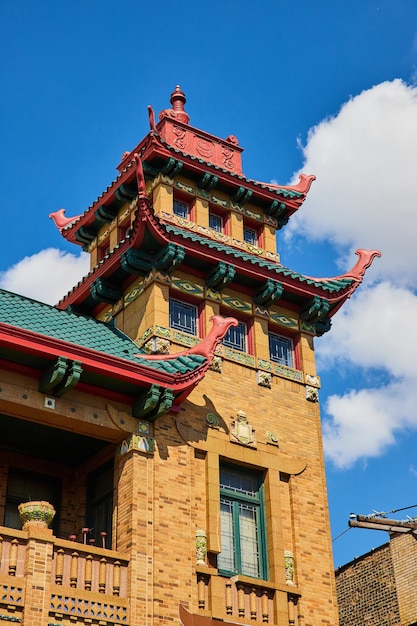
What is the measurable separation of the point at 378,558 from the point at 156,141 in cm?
1790

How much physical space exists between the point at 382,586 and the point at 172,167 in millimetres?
17595

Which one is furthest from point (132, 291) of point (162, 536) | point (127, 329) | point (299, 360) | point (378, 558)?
point (378, 558)

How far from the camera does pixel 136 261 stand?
25.2m

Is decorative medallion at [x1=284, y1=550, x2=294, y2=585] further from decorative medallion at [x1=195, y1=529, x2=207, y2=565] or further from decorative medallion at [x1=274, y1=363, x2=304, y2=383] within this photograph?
decorative medallion at [x1=274, y1=363, x2=304, y2=383]

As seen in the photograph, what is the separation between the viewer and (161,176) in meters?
28.2

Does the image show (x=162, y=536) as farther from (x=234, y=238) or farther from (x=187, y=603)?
(x=234, y=238)

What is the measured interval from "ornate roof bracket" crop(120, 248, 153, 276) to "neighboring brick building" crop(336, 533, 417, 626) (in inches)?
627

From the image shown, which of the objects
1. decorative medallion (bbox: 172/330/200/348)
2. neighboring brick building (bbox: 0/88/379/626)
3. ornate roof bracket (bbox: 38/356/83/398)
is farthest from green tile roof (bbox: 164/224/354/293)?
ornate roof bracket (bbox: 38/356/83/398)

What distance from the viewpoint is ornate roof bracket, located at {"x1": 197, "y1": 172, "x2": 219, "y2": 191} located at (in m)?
28.6

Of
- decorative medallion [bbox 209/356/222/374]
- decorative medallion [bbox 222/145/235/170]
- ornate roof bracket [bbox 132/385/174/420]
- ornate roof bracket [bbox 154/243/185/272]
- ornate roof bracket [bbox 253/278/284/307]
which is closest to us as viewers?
ornate roof bracket [bbox 132/385/174/420]

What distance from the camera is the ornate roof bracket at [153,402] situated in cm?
2183

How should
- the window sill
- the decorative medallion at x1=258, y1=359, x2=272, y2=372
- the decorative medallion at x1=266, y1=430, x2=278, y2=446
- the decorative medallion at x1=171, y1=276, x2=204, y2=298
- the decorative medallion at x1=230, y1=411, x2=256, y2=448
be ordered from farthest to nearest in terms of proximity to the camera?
1. the decorative medallion at x1=258, y1=359, x2=272, y2=372
2. the decorative medallion at x1=171, y1=276, x2=204, y2=298
3. the decorative medallion at x1=266, y1=430, x2=278, y2=446
4. the decorative medallion at x1=230, y1=411, x2=256, y2=448
5. the window sill

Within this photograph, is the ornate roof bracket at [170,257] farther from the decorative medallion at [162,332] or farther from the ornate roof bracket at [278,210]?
the ornate roof bracket at [278,210]

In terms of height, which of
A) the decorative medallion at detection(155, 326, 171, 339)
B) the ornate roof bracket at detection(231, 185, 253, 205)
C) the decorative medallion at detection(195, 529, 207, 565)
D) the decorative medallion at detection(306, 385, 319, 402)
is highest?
the ornate roof bracket at detection(231, 185, 253, 205)
